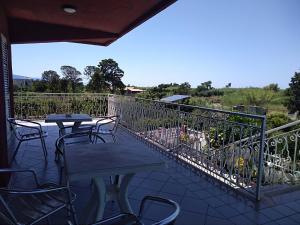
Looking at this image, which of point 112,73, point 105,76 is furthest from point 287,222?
point 112,73

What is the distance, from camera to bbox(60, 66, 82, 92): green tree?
1653 centimetres

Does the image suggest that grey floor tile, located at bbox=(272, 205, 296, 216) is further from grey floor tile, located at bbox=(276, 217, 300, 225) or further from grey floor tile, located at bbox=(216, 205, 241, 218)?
grey floor tile, located at bbox=(216, 205, 241, 218)

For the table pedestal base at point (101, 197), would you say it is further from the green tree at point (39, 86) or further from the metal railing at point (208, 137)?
the green tree at point (39, 86)

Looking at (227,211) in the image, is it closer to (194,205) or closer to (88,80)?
(194,205)

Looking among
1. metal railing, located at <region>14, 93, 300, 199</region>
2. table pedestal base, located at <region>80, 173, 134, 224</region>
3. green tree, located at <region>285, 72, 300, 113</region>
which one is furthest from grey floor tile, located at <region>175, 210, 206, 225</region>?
green tree, located at <region>285, 72, 300, 113</region>

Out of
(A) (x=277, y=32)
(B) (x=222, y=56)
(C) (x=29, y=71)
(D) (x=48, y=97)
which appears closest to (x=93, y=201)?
(D) (x=48, y=97)

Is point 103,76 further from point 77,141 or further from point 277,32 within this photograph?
point 277,32

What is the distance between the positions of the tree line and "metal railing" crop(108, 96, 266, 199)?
9359 mm

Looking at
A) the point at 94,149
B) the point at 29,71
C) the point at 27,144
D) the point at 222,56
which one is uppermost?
the point at 222,56

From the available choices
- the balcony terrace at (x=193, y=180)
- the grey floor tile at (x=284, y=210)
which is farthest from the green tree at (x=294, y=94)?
the grey floor tile at (x=284, y=210)

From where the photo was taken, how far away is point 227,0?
13.9 meters

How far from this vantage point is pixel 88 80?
16.0 metres

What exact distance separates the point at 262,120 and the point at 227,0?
497 inches

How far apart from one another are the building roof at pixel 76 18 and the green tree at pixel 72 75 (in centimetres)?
898
